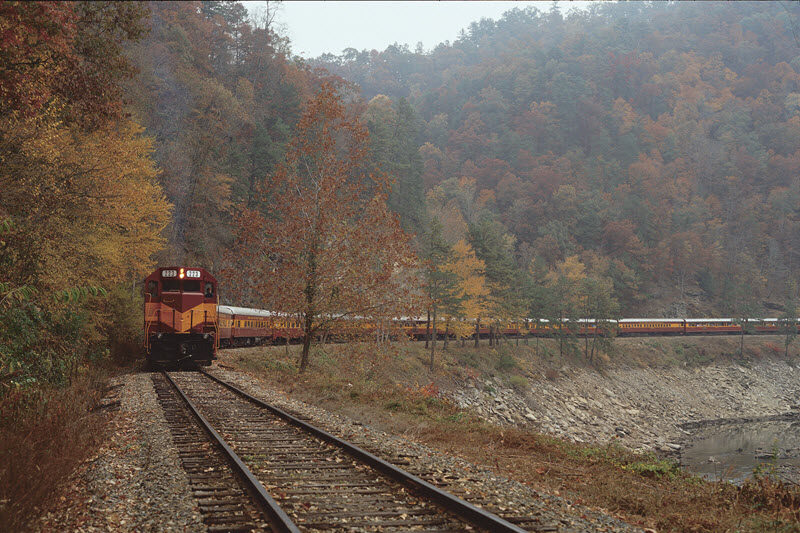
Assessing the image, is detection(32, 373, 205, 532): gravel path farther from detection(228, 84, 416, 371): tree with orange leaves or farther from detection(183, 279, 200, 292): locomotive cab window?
detection(183, 279, 200, 292): locomotive cab window

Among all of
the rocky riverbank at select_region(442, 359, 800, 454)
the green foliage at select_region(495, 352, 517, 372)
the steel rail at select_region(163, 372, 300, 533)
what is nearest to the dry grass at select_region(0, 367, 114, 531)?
the steel rail at select_region(163, 372, 300, 533)

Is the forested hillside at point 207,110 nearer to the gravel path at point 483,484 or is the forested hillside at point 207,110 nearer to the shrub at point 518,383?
the shrub at point 518,383

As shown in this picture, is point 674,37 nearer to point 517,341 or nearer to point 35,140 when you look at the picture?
point 517,341

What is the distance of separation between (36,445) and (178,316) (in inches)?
558

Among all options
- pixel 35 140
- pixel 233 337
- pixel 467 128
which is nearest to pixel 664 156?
pixel 467 128

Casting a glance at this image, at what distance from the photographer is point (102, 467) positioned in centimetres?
791

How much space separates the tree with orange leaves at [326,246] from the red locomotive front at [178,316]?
215cm

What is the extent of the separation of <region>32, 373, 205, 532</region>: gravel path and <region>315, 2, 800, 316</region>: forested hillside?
46865 mm

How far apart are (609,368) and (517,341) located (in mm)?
10129

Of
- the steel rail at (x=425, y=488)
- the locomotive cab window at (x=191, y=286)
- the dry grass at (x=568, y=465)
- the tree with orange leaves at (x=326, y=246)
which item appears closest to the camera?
the steel rail at (x=425, y=488)

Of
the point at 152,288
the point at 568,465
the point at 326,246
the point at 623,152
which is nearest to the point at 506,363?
the point at 326,246

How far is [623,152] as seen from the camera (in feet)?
370

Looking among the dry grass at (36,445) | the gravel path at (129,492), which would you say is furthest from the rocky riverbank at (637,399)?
the dry grass at (36,445)

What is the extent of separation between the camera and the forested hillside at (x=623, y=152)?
84562mm
